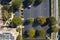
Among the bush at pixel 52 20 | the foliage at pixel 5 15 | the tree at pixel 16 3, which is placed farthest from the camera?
the bush at pixel 52 20

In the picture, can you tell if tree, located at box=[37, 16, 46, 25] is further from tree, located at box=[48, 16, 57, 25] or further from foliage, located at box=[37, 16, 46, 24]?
tree, located at box=[48, 16, 57, 25]

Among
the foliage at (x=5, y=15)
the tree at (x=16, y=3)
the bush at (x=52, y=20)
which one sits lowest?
the bush at (x=52, y=20)

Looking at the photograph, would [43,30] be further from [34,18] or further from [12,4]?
[12,4]

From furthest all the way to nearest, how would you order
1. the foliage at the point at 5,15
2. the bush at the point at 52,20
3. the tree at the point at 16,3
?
the bush at the point at 52,20, the foliage at the point at 5,15, the tree at the point at 16,3

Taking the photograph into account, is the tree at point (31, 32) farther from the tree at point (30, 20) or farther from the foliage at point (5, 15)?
the foliage at point (5, 15)

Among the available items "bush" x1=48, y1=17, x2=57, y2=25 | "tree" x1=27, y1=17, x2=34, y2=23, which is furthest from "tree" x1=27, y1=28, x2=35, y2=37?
"bush" x1=48, y1=17, x2=57, y2=25

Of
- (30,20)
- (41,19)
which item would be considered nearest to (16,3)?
(30,20)

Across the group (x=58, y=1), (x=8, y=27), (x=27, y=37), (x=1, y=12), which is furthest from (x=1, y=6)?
(x=58, y=1)

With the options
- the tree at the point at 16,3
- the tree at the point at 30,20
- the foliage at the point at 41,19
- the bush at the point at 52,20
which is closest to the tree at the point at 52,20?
the bush at the point at 52,20

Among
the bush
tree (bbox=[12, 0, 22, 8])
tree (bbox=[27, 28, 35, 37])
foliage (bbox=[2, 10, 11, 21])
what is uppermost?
tree (bbox=[12, 0, 22, 8])

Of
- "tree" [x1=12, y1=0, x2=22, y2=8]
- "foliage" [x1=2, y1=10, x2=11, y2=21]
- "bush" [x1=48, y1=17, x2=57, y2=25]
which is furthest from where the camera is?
"bush" [x1=48, y1=17, x2=57, y2=25]

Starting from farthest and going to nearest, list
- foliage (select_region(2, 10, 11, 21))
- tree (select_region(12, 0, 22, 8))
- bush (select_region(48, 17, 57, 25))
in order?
bush (select_region(48, 17, 57, 25)) < foliage (select_region(2, 10, 11, 21)) < tree (select_region(12, 0, 22, 8))
